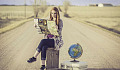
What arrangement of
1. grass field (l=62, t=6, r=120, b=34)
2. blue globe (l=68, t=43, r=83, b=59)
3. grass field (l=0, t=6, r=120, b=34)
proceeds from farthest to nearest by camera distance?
grass field (l=0, t=6, r=120, b=34) → grass field (l=62, t=6, r=120, b=34) → blue globe (l=68, t=43, r=83, b=59)

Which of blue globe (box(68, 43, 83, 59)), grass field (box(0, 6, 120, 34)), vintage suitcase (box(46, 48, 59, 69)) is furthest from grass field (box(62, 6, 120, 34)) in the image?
blue globe (box(68, 43, 83, 59))

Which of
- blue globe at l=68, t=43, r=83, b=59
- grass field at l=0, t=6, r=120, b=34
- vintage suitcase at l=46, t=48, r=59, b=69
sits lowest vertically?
grass field at l=0, t=6, r=120, b=34

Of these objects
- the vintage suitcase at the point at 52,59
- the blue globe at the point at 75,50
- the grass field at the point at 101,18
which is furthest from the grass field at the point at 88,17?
the blue globe at the point at 75,50

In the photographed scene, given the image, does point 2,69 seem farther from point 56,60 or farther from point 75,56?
point 75,56

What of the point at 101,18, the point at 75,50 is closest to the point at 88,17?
the point at 101,18

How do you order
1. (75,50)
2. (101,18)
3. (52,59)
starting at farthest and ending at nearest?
(101,18), (52,59), (75,50)

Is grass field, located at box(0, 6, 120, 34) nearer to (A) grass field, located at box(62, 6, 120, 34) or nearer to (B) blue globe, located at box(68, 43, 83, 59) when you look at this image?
(A) grass field, located at box(62, 6, 120, 34)

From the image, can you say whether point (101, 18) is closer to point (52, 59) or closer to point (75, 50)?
point (52, 59)

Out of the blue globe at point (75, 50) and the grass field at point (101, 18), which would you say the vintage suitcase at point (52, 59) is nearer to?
the blue globe at point (75, 50)

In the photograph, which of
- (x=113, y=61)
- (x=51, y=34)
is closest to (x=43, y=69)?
(x=51, y=34)

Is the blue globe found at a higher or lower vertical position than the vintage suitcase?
higher

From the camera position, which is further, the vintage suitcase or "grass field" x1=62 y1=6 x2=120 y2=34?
A: "grass field" x1=62 y1=6 x2=120 y2=34

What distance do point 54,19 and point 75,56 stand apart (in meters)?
0.95

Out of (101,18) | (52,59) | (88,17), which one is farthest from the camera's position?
(88,17)
